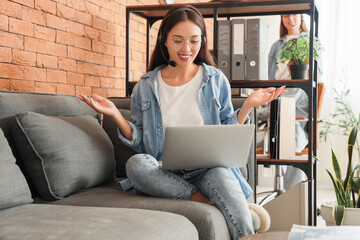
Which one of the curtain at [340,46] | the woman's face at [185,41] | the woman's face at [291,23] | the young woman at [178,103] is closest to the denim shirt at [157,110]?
the young woman at [178,103]

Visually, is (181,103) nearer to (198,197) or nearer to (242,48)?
(198,197)

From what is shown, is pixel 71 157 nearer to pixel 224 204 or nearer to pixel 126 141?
pixel 126 141

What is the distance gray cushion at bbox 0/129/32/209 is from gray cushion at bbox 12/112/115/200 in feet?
0.57

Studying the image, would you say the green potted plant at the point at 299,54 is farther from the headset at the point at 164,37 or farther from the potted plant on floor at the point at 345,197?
the headset at the point at 164,37

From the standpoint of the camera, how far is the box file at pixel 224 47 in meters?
2.80

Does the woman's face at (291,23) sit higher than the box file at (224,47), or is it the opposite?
the woman's face at (291,23)

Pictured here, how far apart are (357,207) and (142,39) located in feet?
6.30

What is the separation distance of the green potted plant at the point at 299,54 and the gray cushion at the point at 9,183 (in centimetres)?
173

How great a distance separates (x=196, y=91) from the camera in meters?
2.14

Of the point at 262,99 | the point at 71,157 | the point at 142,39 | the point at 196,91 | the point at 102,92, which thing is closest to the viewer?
the point at 71,157

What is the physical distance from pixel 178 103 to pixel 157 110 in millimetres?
98

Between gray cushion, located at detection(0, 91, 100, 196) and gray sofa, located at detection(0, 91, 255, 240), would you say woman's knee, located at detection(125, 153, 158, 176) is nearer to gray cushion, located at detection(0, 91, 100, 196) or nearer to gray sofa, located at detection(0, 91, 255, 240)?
gray sofa, located at detection(0, 91, 255, 240)

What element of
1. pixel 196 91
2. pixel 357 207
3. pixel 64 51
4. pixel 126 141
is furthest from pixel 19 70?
pixel 357 207

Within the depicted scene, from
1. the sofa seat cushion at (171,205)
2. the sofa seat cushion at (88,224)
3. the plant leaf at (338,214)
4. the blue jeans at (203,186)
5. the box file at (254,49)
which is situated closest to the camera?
the sofa seat cushion at (88,224)
